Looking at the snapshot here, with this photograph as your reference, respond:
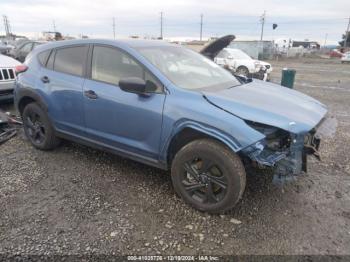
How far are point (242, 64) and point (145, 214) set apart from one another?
41.9 ft

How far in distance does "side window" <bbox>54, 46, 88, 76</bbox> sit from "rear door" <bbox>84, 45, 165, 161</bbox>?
0.66ft

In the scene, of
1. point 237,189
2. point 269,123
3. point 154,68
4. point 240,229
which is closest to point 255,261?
point 240,229

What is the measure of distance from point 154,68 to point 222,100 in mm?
851

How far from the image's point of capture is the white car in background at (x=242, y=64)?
14070 millimetres

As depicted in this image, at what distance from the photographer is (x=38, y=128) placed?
4648 mm

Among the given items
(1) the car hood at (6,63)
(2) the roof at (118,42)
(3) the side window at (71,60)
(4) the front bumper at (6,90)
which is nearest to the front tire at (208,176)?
(2) the roof at (118,42)

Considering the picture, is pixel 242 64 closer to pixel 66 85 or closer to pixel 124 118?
pixel 66 85

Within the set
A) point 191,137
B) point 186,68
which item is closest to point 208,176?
point 191,137

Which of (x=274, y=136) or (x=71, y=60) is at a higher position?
(x=71, y=60)

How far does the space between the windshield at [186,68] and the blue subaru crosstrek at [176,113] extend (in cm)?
2

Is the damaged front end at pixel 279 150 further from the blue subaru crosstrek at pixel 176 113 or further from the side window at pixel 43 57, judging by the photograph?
the side window at pixel 43 57

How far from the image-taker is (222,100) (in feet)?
10.0

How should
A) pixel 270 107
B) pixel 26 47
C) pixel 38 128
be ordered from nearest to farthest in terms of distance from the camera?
pixel 270 107 < pixel 38 128 < pixel 26 47

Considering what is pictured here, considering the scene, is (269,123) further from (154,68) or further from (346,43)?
(346,43)
